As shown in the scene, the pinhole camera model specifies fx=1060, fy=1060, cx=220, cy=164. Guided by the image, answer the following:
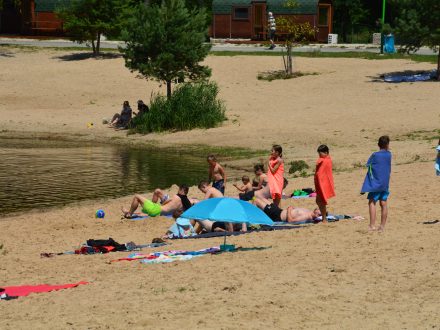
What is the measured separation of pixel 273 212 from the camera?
19141 mm

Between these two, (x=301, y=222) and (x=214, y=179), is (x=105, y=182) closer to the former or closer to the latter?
(x=214, y=179)

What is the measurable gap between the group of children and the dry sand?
16.0 inches

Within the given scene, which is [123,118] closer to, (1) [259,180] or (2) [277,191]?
(1) [259,180]

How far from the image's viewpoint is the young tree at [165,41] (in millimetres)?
38094

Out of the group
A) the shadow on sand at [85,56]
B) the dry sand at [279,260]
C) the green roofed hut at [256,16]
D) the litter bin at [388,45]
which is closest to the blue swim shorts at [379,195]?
the dry sand at [279,260]

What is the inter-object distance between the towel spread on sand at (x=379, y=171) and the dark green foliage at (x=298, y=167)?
387 inches

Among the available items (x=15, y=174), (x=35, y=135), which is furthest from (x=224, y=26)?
(x=15, y=174)

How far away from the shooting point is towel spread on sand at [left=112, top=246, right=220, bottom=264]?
50.9 ft

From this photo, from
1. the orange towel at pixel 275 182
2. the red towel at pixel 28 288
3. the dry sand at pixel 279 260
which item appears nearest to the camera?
the dry sand at pixel 279 260

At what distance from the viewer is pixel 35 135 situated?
→ 1469 inches

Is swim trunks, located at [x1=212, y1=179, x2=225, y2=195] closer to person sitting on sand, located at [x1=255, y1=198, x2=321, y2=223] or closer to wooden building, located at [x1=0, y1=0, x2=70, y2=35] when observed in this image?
person sitting on sand, located at [x1=255, y1=198, x2=321, y2=223]

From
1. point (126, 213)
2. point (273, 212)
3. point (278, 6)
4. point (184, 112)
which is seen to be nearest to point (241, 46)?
point (278, 6)

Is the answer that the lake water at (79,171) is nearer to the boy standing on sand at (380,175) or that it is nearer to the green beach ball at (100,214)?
the green beach ball at (100,214)

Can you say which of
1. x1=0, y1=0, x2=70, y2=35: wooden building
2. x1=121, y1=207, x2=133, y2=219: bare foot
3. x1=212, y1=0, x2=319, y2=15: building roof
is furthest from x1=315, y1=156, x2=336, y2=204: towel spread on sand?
x1=0, y1=0, x2=70, y2=35: wooden building
